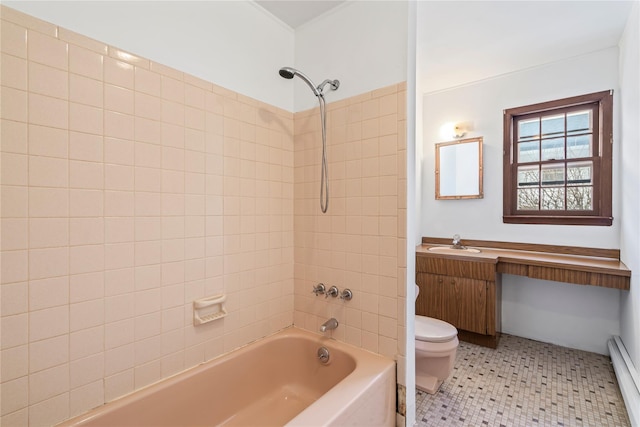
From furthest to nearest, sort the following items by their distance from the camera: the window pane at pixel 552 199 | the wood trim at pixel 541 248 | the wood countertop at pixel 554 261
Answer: the window pane at pixel 552 199, the wood trim at pixel 541 248, the wood countertop at pixel 554 261

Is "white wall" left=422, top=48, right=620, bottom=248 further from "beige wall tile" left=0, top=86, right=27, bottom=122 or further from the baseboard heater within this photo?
"beige wall tile" left=0, top=86, right=27, bottom=122

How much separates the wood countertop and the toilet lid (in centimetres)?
76

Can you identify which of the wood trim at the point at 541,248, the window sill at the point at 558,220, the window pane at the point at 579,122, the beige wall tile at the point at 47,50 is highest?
the window pane at the point at 579,122

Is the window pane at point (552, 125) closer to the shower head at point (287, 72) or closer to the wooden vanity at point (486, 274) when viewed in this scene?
the wooden vanity at point (486, 274)

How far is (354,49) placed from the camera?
160 centimetres

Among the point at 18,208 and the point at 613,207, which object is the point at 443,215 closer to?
the point at 613,207

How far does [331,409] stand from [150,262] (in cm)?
97

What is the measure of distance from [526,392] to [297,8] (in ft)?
9.49

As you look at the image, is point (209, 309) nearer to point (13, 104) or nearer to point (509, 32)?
point (13, 104)

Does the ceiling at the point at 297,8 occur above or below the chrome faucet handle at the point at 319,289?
above

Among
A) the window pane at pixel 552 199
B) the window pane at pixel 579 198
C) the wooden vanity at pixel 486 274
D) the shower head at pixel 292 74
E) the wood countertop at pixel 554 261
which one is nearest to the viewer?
the shower head at pixel 292 74

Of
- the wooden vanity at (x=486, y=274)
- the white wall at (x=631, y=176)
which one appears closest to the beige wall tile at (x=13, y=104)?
the wooden vanity at (x=486, y=274)

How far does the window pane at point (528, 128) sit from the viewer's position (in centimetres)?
267

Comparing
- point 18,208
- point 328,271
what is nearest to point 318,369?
point 328,271
